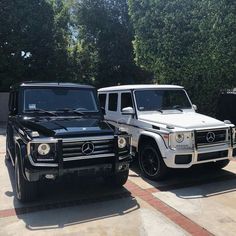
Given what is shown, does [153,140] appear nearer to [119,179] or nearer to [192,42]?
[119,179]

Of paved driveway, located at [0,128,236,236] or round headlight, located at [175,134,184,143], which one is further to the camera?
round headlight, located at [175,134,184,143]

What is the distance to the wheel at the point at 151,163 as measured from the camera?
6.81 metres

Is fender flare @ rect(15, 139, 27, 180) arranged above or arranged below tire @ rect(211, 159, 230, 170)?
above

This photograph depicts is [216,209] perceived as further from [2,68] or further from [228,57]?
[2,68]

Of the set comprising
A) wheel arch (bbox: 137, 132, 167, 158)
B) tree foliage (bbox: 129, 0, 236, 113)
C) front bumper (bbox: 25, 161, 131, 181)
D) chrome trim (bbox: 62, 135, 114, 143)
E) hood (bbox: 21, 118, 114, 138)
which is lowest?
front bumper (bbox: 25, 161, 131, 181)

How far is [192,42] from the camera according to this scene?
42.2 feet

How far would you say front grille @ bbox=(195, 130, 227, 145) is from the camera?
6602 mm

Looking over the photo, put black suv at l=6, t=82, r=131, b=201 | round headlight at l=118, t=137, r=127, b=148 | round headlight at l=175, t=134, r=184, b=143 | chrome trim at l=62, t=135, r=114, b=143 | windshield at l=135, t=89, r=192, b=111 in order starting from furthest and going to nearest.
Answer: windshield at l=135, t=89, r=192, b=111
round headlight at l=175, t=134, r=184, b=143
round headlight at l=118, t=137, r=127, b=148
chrome trim at l=62, t=135, r=114, b=143
black suv at l=6, t=82, r=131, b=201

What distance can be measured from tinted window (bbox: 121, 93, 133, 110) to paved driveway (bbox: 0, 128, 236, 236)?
1.74 m

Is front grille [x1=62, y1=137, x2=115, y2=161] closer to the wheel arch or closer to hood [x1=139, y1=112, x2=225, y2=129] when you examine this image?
the wheel arch

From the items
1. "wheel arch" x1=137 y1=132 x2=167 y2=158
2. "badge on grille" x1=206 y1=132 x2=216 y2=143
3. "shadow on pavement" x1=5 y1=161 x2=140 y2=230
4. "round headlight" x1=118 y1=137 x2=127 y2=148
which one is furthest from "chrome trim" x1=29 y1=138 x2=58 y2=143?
"badge on grille" x1=206 y1=132 x2=216 y2=143

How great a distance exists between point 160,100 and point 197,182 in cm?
211

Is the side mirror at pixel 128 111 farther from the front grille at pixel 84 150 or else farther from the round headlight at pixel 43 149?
the round headlight at pixel 43 149

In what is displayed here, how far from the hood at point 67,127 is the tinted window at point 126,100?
1.73m
